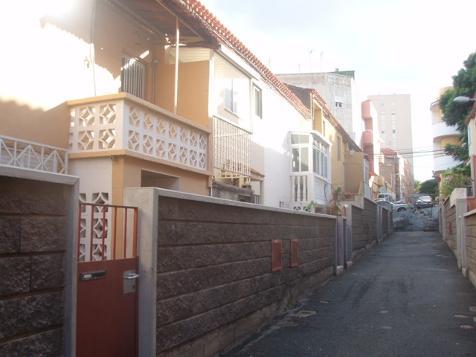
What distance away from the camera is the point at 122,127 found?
25.3ft

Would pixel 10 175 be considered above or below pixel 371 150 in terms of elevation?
below

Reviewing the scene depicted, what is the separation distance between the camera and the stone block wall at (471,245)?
10.9m

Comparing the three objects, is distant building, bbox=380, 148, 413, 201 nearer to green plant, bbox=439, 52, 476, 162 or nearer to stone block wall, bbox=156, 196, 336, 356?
green plant, bbox=439, 52, 476, 162

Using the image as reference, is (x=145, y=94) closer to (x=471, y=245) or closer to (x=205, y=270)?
(x=205, y=270)

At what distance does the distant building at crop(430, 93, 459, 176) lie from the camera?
44969 millimetres

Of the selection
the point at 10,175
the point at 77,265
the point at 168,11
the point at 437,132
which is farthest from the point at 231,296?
the point at 437,132

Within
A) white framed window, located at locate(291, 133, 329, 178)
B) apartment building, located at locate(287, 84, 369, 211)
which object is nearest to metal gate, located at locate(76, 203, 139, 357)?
apartment building, located at locate(287, 84, 369, 211)

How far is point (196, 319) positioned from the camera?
5.73m

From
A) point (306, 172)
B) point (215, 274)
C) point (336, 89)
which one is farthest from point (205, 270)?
point (336, 89)

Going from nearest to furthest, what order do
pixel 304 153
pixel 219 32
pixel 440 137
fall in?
pixel 219 32
pixel 304 153
pixel 440 137

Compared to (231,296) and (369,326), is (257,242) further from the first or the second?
(369,326)

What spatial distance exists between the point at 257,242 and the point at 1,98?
3.98 metres

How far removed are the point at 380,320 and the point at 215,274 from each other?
3273 millimetres

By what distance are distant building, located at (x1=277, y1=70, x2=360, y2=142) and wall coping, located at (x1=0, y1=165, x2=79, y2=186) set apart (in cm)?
3496
